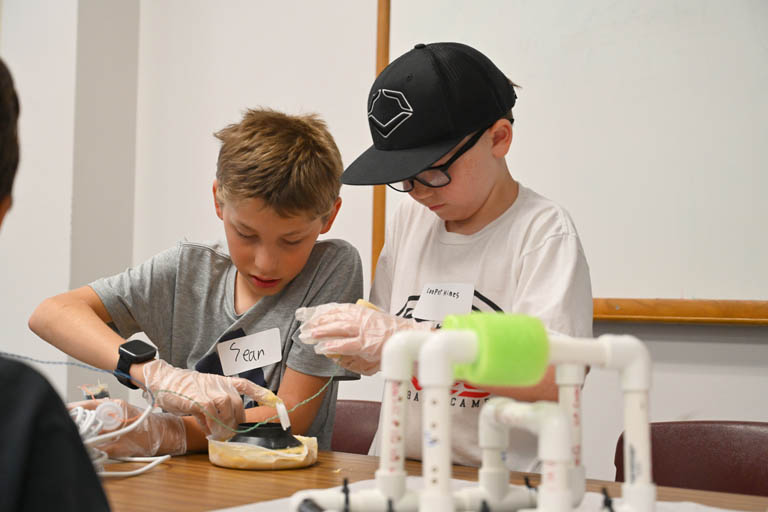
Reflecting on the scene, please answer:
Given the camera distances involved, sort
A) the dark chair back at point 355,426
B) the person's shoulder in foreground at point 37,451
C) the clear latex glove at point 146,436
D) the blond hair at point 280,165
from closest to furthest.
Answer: the person's shoulder in foreground at point 37,451
the clear latex glove at point 146,436
the blond hair at point 280,165
the dark chair back at point 355,426

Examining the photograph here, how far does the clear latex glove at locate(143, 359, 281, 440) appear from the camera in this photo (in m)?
1.15

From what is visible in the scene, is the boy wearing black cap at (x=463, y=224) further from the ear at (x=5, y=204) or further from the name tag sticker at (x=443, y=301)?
the ear at (x=5, y=204)

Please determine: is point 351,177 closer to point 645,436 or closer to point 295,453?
point 295,453

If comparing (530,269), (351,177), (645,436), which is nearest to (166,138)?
(351,177)

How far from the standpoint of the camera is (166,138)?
9.03 ft

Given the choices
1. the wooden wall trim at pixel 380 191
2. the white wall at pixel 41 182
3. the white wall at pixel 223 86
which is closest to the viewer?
the wooden wall trim at pixel 380 191

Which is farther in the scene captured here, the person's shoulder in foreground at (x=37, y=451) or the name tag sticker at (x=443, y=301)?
the name tag sticker at (x=443, y=301)

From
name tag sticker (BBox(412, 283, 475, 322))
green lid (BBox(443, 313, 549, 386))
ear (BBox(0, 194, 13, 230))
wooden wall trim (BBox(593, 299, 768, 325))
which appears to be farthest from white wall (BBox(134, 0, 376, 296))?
ear (BBox(0, 194, 13, 230))

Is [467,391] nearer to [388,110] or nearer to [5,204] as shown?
[388,110]

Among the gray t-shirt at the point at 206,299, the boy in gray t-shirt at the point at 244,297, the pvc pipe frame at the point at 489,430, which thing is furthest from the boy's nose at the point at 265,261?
the pvc pipe frame at the point at 489,430

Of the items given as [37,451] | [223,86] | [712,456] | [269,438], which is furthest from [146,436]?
[223,86]

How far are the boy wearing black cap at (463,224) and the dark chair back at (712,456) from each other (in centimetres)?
33

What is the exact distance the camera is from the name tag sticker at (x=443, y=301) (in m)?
1.28

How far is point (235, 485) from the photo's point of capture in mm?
928
